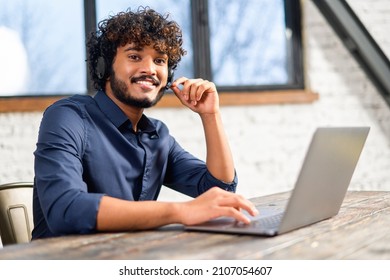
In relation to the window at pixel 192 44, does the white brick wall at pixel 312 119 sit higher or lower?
lower

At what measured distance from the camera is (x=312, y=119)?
133 inches

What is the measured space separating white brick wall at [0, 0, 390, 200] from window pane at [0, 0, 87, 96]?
0.64 meters

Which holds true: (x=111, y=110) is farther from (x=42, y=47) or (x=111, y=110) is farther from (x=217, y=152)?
(x=42, y=47)

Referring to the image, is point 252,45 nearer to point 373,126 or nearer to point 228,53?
point 228,53

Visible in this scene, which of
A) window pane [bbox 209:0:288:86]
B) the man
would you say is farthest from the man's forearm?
window pane [bbox 209:0:288:86]

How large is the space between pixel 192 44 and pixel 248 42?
1.25 feet

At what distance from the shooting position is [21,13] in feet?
9.87

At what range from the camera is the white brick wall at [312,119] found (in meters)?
3.26

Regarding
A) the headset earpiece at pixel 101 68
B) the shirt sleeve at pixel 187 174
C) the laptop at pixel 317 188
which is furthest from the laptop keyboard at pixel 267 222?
the headset earpiece at pixel 101 68

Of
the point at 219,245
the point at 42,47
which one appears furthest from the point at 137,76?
the point at 42,47

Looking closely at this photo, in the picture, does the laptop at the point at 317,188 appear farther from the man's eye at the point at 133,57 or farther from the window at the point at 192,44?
the window at the point at 192,44

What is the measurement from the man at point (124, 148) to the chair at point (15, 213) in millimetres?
153

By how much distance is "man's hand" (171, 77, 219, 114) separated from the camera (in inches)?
59.9

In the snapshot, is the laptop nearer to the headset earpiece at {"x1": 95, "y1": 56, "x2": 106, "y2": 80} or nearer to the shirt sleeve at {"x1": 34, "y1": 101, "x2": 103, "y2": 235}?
the shirt sleeve at {"x1": 34, "y1": 101, "x2": 103, "y2": 235}
